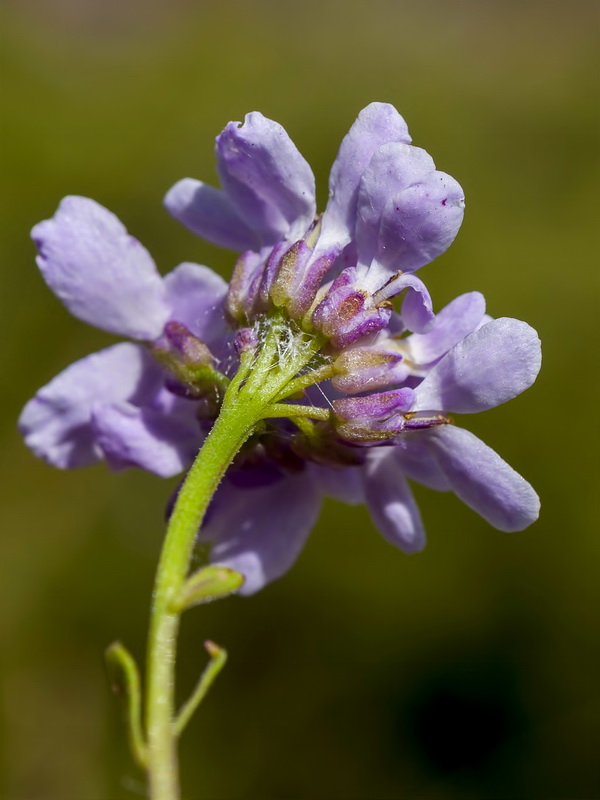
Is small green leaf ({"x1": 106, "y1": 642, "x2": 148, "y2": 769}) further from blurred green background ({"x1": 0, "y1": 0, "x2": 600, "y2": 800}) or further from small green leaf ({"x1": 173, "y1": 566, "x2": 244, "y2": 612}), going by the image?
blurred green background ({"x1": 0, "y1": 0, "x2": 600, "y2": 800})

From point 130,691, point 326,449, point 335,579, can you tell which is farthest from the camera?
point 335,579

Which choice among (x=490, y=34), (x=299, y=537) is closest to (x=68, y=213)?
(x=299, y=537)

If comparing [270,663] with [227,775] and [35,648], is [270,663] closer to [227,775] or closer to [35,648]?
[227,775]

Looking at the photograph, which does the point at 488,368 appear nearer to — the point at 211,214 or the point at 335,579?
the point at 211,214

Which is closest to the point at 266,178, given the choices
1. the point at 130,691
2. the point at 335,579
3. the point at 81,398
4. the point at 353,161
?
the point at 353,161

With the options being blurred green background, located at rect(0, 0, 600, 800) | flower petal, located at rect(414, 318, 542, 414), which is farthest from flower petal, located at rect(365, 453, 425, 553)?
blurred green background, located at rect(0, 0, 600, 800)

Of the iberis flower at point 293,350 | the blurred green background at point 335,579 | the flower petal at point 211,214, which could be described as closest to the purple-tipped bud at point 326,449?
the iberis flower at point 293,350

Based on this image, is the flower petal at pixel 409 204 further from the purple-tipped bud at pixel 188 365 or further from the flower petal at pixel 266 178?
the purple-tipped bud at pixel 188 365
